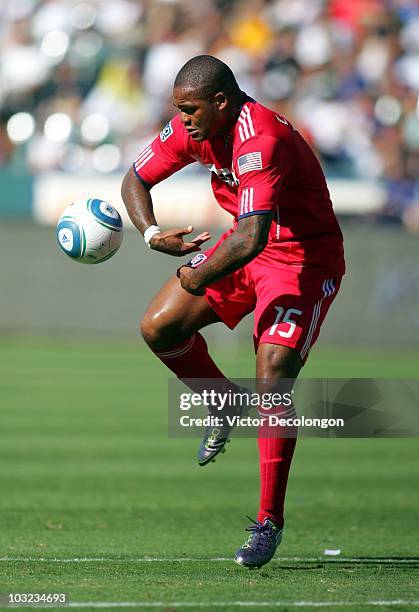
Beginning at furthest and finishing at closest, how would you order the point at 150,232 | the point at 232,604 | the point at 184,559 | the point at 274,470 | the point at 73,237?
1. the point at 73,237
2. the point at 150,232
3. the point at 184,559
4. the point at 274,470
5. the point at 232,604

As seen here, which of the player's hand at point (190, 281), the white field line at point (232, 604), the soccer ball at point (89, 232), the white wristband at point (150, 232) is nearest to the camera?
the white field line at point (232, 604)

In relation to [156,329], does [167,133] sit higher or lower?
higher

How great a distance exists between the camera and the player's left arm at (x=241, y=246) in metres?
6.53

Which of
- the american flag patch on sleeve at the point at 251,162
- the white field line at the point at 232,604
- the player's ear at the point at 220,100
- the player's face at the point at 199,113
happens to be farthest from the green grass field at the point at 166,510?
the player's ear at the point at 220,100

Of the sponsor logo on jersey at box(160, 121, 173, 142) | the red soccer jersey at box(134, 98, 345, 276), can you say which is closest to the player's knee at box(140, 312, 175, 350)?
the red soccer jersey at box(134, 98, 345, 276)

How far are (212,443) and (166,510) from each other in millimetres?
1554

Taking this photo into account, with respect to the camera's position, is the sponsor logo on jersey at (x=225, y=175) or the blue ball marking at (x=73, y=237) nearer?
the sponsor logo on jersey at (x=225, y=175)

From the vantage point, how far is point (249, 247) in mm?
6527

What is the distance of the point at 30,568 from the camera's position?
6.41m

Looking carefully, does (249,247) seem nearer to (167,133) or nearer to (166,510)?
(167,133)

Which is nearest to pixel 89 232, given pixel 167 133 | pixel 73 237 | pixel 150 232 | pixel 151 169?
pixel 73 237

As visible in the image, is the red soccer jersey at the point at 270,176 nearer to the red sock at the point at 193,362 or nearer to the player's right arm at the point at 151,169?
the player's right arm at the point at 151,169

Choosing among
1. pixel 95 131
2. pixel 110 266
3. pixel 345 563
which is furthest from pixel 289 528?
pixel 95 131

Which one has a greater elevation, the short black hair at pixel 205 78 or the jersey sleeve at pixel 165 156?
the short black hair at pixel 205 78
